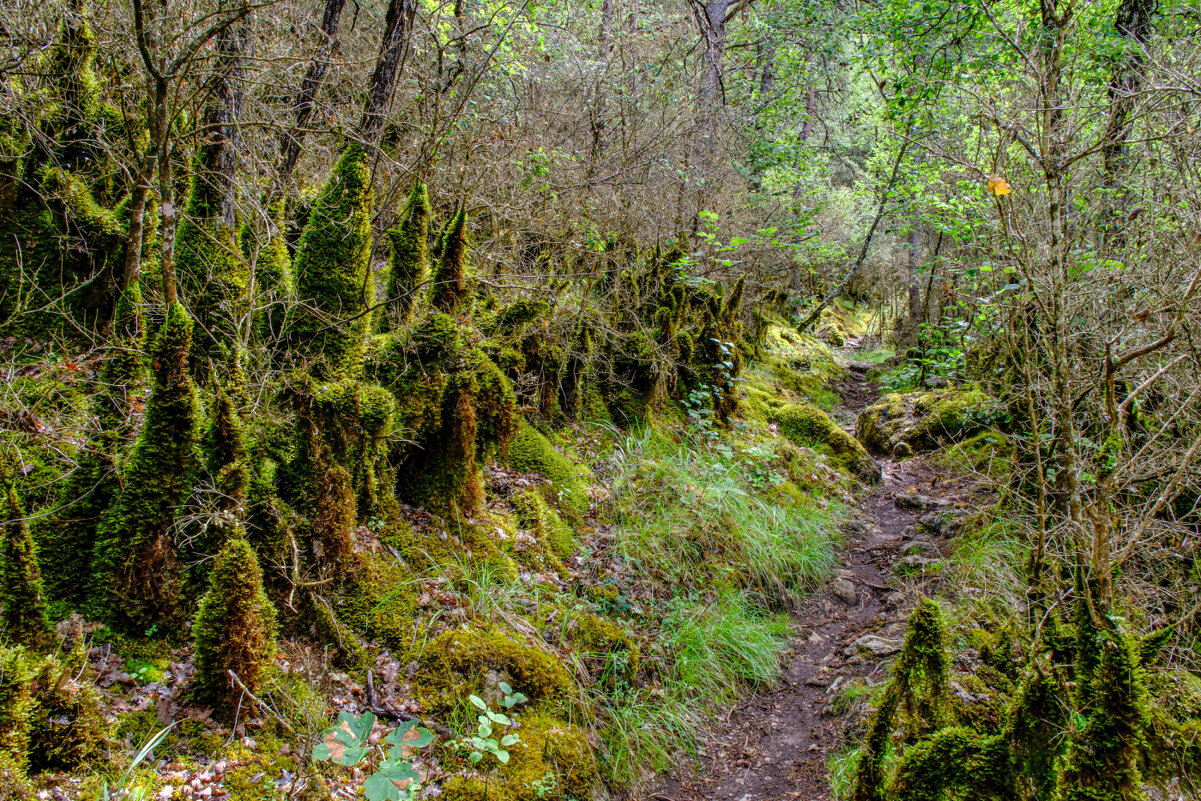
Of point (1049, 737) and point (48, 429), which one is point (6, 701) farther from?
point (1049, 737)

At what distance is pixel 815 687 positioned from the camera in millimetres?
4418

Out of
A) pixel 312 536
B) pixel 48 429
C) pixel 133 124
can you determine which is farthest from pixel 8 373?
pixel 133 124

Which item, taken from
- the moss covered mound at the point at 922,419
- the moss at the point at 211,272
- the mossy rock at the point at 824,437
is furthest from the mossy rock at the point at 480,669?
the moss covered mound at the point at 922,419

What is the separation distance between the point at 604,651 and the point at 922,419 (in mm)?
7358

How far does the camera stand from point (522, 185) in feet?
24.9

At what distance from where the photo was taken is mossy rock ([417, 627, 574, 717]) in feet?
10.4

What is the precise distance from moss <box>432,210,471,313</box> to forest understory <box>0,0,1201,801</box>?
35 mm

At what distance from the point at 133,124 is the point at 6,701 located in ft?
15.7

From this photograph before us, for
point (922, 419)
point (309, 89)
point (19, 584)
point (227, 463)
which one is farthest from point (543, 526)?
point (922, 419)

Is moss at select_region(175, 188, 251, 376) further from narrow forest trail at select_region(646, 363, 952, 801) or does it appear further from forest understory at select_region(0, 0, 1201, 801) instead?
narrow forest trail at select_region(646, 363, 952, 801)

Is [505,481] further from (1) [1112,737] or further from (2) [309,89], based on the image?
(2) [309,89]

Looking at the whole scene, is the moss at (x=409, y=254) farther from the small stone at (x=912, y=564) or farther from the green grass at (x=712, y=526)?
the small stone at (x=912, y=564)

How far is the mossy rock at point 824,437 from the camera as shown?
8344 mm

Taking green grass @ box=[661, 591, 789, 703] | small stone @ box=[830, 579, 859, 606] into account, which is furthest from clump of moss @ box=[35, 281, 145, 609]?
small stone @ box=[830, 579, 859, 606]
